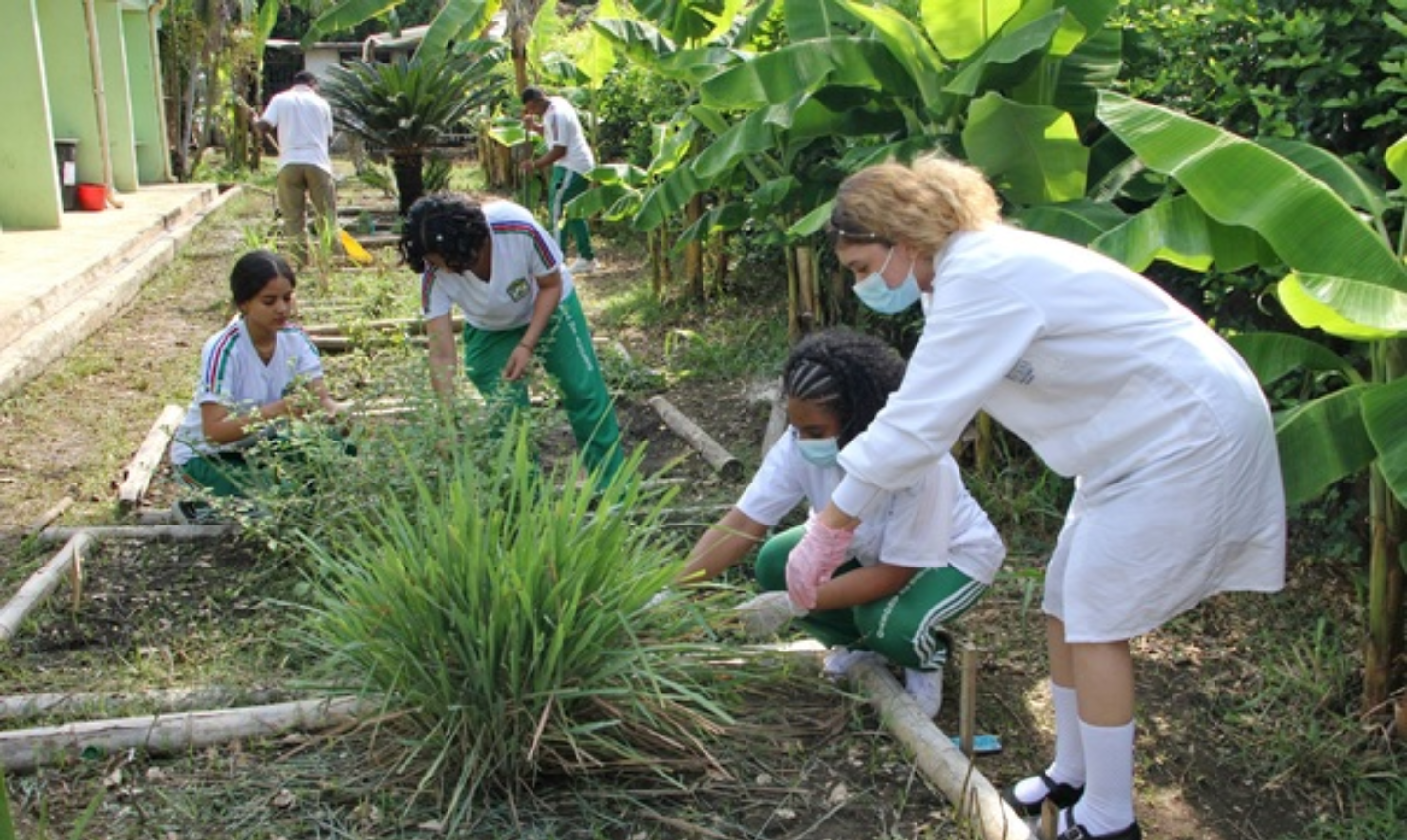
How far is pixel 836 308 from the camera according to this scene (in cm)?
732

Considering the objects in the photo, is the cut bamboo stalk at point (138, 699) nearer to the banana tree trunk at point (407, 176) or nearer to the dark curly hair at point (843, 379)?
the dark curly hair at point (843, 379)

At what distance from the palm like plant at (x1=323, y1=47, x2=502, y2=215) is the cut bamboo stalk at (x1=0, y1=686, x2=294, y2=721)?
1150 cm

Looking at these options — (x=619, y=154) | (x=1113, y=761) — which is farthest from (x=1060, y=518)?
(x=619, y=154)

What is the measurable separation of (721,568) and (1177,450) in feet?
4.76


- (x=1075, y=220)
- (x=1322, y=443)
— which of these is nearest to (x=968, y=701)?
(x=1322, y=443)

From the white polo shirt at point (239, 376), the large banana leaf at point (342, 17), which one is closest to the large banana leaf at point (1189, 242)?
the white polo shirt at point (239, 376)

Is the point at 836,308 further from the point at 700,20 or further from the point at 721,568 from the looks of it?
the point at 721,568

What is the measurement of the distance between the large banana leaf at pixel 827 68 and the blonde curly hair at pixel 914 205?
249 centimetres

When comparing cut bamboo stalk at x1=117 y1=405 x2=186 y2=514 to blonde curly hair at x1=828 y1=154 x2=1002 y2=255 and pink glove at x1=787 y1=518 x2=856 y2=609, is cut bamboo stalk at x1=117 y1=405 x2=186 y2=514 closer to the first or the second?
pink glove at x1=787 y1=518 x2=856 y2=609

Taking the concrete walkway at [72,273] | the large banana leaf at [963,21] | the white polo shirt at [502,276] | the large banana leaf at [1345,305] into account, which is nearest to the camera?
the large banana leaf at [1345,305]

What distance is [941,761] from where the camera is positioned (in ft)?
11.0

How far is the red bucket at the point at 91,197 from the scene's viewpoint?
15086mm

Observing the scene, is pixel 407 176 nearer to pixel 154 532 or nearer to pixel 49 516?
pixel 49 516

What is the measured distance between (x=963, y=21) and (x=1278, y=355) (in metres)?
2.16
